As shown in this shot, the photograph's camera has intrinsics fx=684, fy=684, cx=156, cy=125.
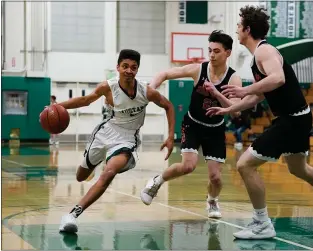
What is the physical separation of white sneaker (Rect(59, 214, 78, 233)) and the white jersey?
1.27 metres

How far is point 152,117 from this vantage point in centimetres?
3161

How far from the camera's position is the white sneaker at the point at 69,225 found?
6.58 m

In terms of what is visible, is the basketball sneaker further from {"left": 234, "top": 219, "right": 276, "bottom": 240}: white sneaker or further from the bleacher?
the bleacher

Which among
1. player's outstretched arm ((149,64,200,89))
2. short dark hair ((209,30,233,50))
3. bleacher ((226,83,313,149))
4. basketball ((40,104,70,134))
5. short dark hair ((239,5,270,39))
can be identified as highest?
short dark hair ((239,5,270,39))

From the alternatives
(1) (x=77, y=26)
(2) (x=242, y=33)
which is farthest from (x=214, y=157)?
(1) (x=77, y=26)

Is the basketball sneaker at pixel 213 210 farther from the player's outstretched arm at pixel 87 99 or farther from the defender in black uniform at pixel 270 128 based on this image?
the player's outstretched arm at pixel 87 99

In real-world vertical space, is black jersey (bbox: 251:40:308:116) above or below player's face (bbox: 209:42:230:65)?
below

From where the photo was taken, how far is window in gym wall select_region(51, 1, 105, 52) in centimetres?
3022

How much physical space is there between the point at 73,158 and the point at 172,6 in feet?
46.2

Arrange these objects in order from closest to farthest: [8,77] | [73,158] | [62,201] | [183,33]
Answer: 1. [62,201]
2. [73,158]
3. [8,77]
4. [183,33]

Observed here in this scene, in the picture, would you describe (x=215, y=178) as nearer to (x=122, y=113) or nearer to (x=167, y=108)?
(x=167, y=108)

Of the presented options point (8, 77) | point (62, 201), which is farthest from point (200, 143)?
point (8, 77)

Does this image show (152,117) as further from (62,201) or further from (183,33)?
(62,201)

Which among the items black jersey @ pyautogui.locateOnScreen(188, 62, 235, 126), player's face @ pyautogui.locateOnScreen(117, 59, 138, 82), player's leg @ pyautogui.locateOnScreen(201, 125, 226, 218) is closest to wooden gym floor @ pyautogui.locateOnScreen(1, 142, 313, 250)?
player's leg @ pyautogui.locateOnScreen(201, 125, 226, 218)
